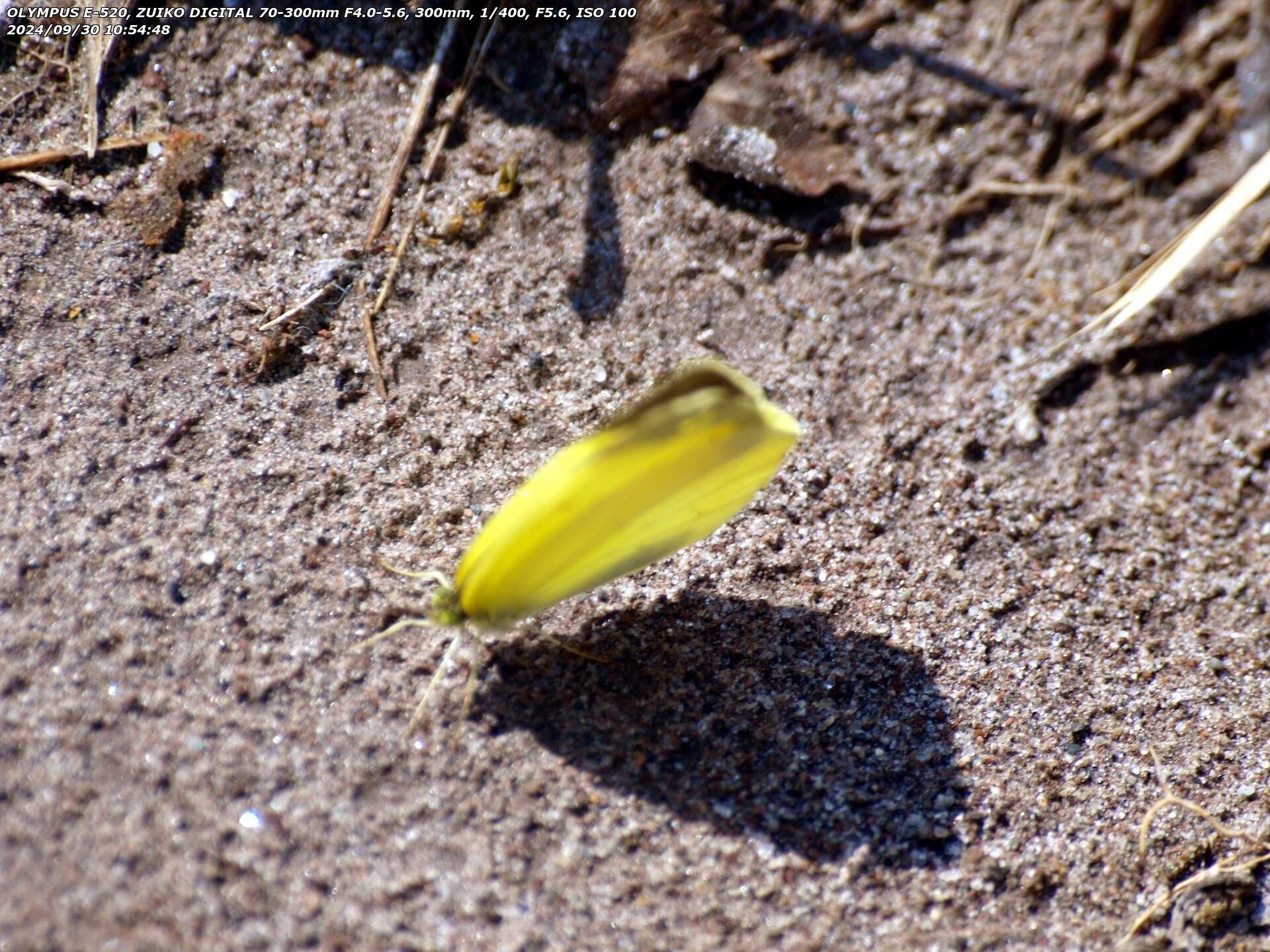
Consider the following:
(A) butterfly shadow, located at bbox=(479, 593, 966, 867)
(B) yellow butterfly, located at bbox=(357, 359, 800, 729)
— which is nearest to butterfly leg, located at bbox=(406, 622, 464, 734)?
(B) yellow butterfly, located at bbox=(357, 359, 800, 729)

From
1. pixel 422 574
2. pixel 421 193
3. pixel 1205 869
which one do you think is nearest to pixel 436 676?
pixel 422 574

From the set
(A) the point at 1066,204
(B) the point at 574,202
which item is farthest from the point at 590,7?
(A) the point at 1066,204

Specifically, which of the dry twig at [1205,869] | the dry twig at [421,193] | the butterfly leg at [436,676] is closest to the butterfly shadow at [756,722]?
the butterfly leg at [436,676]

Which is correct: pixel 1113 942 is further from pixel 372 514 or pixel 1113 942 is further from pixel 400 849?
pixel 372 514

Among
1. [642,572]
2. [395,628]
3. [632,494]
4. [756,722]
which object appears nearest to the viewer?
[632,494]

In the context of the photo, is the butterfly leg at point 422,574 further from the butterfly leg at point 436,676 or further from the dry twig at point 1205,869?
the dry twig at point 1205,869

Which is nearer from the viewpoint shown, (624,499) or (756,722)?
(624,499)

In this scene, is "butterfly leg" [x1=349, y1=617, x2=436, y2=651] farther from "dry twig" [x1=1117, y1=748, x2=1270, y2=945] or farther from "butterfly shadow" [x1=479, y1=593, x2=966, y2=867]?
"dry twig" [x1=1117, y1=748, x2=1270, y2=945]

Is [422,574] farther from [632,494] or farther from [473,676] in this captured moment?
[632,494]
